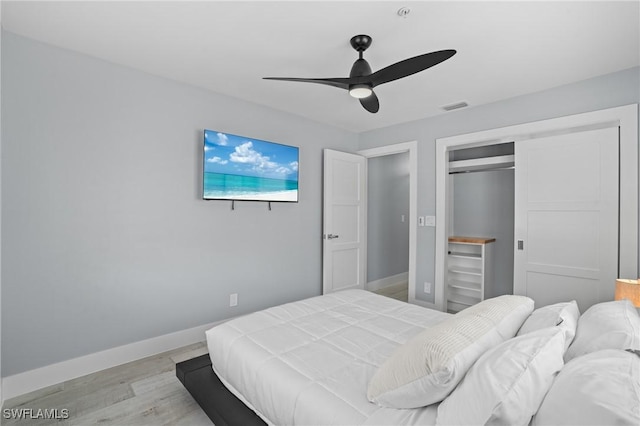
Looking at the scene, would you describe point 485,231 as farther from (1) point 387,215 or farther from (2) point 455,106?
(2) point 455,106

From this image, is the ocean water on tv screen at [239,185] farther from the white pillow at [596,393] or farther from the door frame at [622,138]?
the white pillow at [596,393]

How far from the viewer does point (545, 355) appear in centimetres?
107

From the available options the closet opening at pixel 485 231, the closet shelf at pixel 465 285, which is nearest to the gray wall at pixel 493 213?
the closet opening at pixel 485 231

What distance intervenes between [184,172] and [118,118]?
26.8 inches

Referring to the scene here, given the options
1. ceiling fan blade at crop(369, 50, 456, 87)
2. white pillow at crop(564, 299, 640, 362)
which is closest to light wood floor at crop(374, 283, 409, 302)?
white pillow at crop(564, 299, 640, 362)

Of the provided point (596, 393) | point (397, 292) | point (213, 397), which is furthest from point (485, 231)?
point (213, 397)

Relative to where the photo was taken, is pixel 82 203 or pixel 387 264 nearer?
pixel 82 203

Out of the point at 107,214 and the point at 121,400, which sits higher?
the point at 107,214

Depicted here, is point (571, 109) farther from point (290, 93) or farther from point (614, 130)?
point (290, 93)

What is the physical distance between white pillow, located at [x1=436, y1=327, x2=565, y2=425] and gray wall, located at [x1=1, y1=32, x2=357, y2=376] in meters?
2.62

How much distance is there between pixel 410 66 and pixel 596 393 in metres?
1.79

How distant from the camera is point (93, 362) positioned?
249 cm

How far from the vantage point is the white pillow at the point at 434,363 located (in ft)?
3.57

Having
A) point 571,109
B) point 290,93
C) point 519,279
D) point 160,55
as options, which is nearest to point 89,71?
point 160,55
